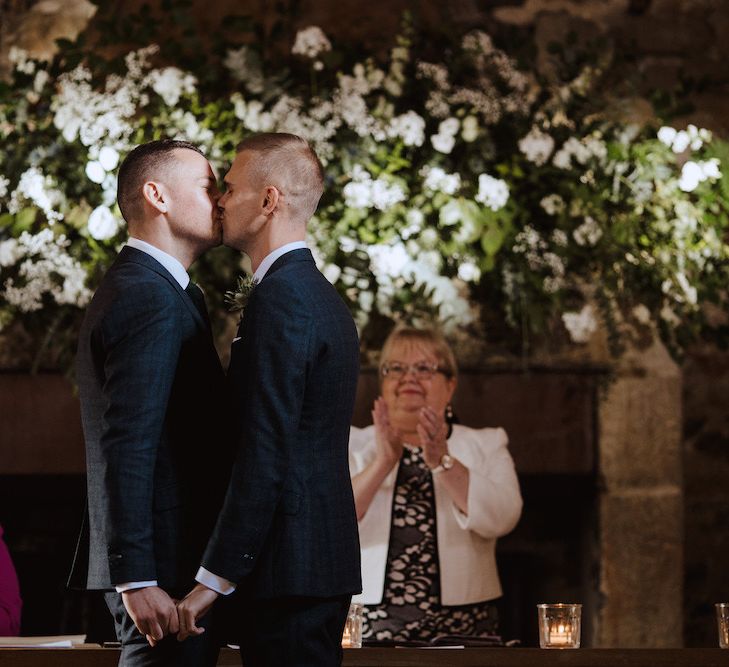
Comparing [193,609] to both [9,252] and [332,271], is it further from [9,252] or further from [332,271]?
[9,252]

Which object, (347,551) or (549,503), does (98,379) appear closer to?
(347,551)

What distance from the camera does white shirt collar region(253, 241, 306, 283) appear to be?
1705 millimetres

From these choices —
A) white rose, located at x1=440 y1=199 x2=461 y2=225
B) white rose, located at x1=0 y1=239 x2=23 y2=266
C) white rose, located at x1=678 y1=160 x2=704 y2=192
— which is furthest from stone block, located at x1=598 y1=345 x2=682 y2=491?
white rose, located at x1=0 y1=239 x2=23 y2=266

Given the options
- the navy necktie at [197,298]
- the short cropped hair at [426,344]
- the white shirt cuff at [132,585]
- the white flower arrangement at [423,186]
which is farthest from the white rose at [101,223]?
the white shirt cuff at [132,585]

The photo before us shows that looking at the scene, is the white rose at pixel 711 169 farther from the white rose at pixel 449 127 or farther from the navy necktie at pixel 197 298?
the navy necktie at pixel 197 298

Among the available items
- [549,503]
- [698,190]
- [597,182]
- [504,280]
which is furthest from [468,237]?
[549,503]

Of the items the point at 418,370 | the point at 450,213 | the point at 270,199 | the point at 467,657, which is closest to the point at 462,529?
the point at 418,370

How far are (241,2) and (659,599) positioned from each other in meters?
2.27

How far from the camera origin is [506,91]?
346 cm

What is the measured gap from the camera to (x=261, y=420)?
1590mm

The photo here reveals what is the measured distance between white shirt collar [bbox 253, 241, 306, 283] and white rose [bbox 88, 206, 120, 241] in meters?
1.63

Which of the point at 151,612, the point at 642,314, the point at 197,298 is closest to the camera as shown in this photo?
the point at 151,612

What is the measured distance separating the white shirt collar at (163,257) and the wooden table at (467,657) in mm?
656

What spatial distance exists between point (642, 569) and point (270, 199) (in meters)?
2.20
